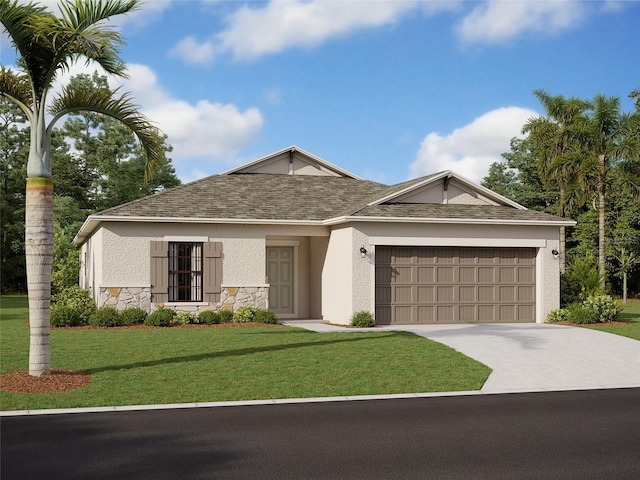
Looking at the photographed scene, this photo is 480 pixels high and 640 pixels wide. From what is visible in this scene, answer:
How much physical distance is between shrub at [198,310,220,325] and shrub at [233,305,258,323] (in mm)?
530

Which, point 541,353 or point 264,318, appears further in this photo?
point 264,318

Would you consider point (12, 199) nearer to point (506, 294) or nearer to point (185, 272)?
point (185, 272)

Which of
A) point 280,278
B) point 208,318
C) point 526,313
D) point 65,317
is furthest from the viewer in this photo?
point 280,278

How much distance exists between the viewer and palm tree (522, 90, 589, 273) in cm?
3356

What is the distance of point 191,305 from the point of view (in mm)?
21000

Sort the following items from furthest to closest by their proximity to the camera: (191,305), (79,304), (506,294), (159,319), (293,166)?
1. (293,166)
2. (506,294)
3. (191,305)
4. (79,304)
5. (159,319)

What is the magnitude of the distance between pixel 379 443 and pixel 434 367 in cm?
540

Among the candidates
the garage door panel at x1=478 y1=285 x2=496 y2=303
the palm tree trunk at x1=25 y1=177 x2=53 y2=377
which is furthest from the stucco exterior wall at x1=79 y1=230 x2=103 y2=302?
the garage door panel at x1=478 y1=285 x2=496 y2=303

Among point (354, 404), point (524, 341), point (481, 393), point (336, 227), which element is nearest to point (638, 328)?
point (524, 341)

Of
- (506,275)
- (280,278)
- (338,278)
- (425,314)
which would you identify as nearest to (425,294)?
(425,314)

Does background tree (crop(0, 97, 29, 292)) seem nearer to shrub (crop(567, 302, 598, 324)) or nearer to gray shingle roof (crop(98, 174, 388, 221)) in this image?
gray shingle roof (crop(98, 174, 388, 221))

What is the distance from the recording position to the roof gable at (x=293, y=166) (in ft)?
→ 86.1

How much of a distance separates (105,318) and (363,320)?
704 cm

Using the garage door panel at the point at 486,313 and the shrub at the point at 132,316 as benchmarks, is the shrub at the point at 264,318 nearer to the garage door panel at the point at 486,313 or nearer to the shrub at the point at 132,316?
the shrub at the point at 132,316
